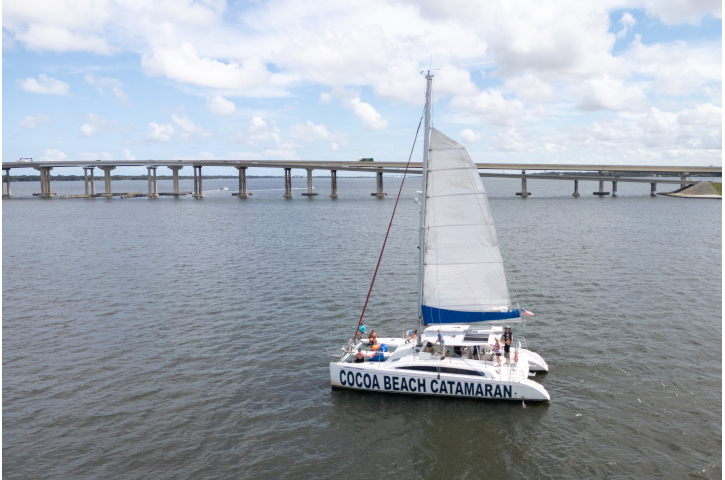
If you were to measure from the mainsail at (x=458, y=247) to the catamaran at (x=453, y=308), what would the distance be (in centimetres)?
4

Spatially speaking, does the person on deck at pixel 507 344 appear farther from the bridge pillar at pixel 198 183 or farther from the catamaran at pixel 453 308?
the bridge pillar at pixel 198 183

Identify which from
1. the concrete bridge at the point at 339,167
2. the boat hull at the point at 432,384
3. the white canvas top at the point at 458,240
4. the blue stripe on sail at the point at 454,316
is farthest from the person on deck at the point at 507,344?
the concrete bridge at the point at 339,167

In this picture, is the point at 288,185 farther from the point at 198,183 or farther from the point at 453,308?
the point at 453,308

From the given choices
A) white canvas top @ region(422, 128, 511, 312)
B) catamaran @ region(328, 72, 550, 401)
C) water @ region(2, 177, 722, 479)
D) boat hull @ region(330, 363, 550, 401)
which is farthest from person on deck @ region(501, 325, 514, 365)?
water @ region(2, 177, 722, 479)

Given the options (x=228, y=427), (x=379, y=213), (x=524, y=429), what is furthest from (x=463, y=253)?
(x=379, y=213)

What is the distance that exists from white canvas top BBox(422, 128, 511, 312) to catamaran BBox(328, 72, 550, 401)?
44 mm

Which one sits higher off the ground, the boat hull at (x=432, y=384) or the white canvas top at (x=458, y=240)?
the white canvas top at (x=458, y=240)

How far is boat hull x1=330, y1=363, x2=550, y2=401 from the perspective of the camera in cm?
2094

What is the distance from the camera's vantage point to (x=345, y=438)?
1892 centimetres

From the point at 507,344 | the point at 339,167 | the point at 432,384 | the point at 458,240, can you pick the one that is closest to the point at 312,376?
the point at 432,384

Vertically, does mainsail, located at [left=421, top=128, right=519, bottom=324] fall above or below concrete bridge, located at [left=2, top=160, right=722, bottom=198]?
below

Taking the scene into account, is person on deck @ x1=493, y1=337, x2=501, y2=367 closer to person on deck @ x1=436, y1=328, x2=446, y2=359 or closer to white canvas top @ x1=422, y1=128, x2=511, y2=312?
white canvas top @ x1=422, y1=128, x2=511, y2=312

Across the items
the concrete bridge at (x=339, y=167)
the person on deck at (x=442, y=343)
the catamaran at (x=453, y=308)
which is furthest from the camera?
the concrete bridge at (x=339, y=167)

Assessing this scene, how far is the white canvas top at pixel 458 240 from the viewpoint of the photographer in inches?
856
